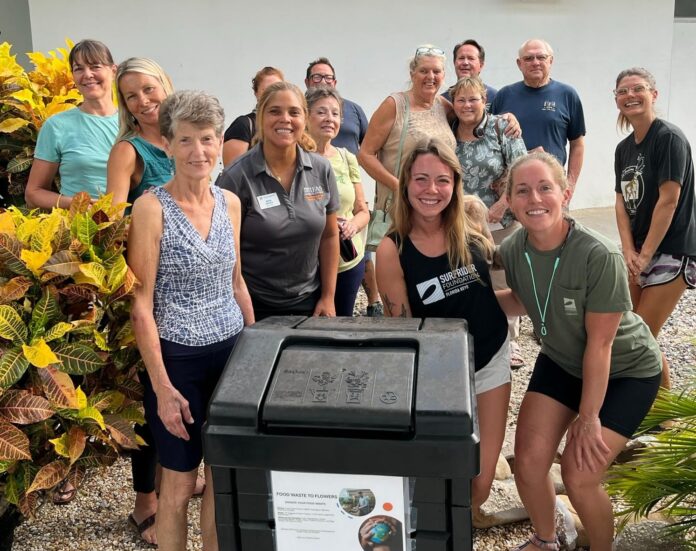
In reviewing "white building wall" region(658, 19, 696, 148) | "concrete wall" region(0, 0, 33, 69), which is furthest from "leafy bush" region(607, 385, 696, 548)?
"white building wall" region(658, 19, 696, 148)

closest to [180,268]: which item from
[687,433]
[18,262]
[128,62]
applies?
[18,262]

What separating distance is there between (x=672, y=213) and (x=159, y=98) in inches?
102

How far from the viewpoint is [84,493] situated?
3441mm

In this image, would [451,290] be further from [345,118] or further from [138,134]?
[345,118]

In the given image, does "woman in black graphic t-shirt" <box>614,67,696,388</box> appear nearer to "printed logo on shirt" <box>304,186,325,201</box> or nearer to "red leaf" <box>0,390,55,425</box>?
"printed logo on shirt" <box>304,186,325,201</box>

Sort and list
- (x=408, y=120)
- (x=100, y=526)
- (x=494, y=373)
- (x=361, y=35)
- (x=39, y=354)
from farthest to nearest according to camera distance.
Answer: (x=361, y=35) < (x=408, y=120) < (x=100, y=526) < (x=494, y=373) < (x=39, y=354)

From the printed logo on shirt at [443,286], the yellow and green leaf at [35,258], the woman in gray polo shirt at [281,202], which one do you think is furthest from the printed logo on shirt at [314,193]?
the yellow and green leaf at [35,258]

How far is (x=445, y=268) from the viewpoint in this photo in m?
2.57

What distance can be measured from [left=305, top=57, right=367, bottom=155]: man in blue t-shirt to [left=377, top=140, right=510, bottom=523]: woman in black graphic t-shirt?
1922 millimetres

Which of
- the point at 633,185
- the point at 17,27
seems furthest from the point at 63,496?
the point at 17,27

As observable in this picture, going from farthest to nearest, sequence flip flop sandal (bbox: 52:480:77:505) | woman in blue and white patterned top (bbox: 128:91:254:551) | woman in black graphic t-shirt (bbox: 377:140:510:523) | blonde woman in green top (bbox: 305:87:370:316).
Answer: blonde woman in green top (bbox: 305:87:370:316) < flip flop sandal (bbox: 52:480:77:505) < woman in black graphic t-shirt (bbox: 377:140:510:523) < woman in blue and white patterned top (bbox: 128:91:254:551)

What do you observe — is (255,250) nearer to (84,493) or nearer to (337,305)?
(337,305)

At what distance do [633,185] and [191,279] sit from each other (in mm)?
2629

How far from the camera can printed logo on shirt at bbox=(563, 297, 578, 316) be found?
2.46 m
